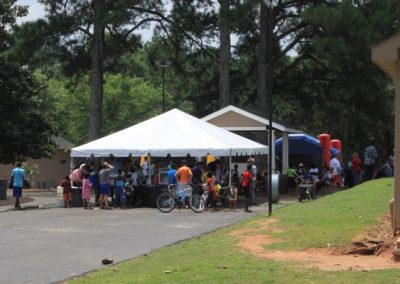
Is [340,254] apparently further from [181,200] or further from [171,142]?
[171,142]

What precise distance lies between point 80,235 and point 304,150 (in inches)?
1189

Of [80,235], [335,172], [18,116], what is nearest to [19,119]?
[18,116]

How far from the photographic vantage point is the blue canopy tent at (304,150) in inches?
1644

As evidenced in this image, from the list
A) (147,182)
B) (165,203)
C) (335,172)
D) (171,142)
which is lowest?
(165,203)

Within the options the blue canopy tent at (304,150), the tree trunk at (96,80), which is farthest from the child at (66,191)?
the blue canopy tent at (304,150)

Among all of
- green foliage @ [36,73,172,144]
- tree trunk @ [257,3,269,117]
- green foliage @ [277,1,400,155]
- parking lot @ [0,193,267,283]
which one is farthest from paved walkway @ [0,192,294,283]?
green foliage @ [36,73,172,144]

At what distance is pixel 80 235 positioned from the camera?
15.6m

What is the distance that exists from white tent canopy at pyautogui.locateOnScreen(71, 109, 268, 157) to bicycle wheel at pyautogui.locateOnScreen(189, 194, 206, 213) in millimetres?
2567

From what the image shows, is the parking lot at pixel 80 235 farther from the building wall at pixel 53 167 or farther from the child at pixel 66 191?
the building wall at pixel 53 167

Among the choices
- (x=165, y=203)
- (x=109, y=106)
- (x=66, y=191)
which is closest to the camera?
(x=165, y=203)

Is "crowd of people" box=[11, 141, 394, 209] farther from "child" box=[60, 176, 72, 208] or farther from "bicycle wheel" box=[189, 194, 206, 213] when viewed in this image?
"bicycle wheel" box=[189, 194, 206, 213]

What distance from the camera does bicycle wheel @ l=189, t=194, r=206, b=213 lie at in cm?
2169

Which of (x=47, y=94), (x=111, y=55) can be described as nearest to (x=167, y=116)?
(x=111, y=55)

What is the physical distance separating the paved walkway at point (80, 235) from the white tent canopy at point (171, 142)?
7.44 ft
